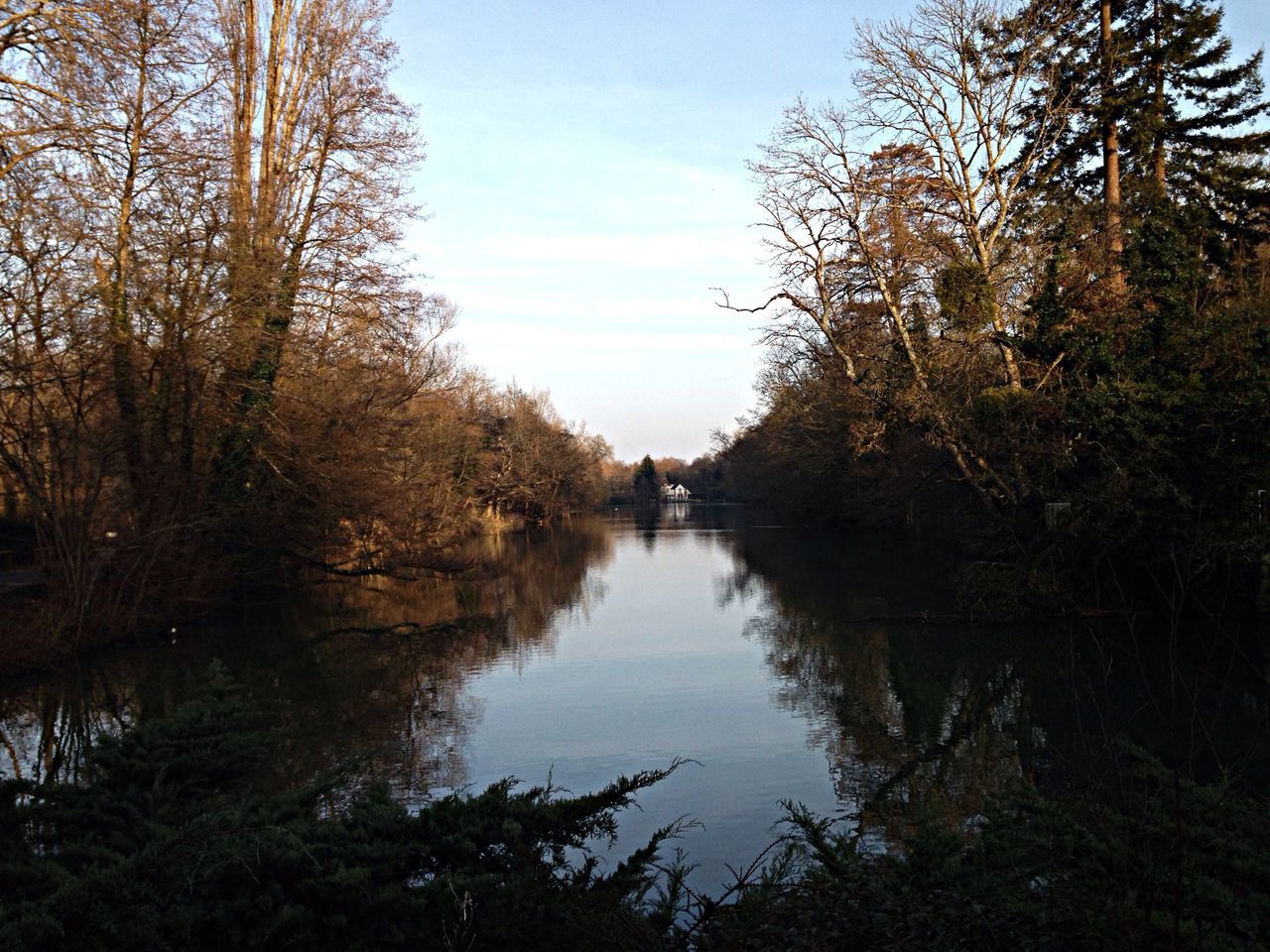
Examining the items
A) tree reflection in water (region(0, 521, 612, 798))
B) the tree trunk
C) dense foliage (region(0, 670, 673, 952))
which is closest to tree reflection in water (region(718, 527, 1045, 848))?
dense foliage (region(0, 670, 673, 952))

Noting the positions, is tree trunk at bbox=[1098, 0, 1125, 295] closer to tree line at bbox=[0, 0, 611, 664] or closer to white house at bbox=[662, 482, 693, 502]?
tree line at bbox=[0, 0, 611, 664]

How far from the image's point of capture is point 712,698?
1124 centimetres

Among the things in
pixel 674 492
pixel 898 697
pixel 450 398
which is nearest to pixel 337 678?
pixel 898 697

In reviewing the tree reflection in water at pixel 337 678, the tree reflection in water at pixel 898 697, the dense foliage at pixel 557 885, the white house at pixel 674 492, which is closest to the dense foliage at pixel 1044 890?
the dense foliage at pixel 557 885

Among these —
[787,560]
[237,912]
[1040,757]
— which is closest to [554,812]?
[237,912]

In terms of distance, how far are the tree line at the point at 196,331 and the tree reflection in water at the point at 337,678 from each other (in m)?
0.97

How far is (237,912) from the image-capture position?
13.4ft

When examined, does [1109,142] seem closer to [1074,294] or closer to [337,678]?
[1074,294]

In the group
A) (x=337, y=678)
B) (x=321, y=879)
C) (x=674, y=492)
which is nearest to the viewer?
(x=321, y=879)

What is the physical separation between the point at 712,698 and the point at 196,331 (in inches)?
414

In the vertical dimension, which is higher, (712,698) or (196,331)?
(196,331)

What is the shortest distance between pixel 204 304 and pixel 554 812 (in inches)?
548

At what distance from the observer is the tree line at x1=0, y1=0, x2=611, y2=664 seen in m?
12.8

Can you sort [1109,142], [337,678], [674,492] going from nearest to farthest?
1. [337,678]
2. [1109,142]
3. [674,492]
